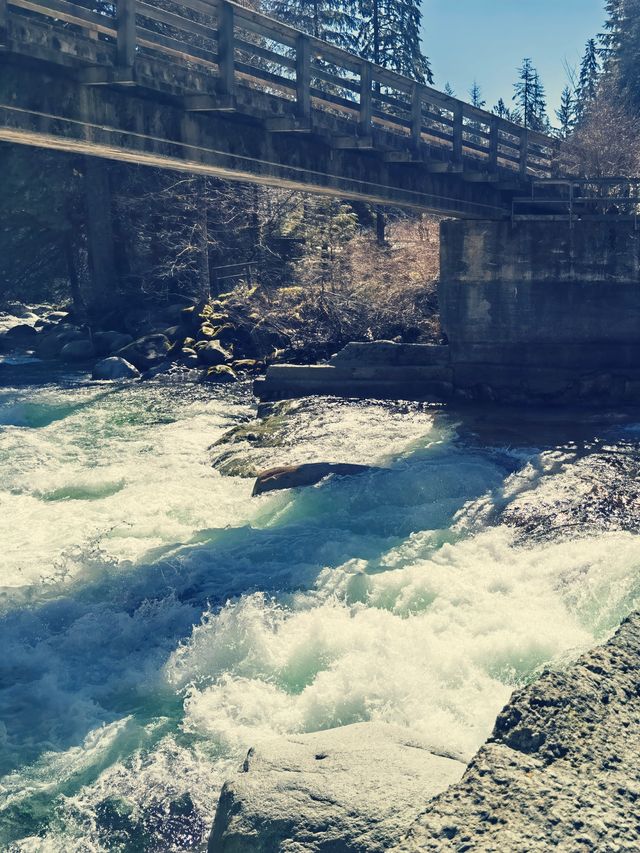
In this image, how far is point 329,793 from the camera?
4836 mm

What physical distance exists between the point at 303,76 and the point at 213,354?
12.9m

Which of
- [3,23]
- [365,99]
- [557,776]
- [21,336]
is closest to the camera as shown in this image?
[557,776]

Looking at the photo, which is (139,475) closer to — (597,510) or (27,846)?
(597,510)

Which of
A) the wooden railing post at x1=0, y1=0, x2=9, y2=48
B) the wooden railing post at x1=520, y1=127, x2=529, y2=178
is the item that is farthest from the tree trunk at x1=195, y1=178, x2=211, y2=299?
the wooden railing post at x1=0, y1=0, x2=9, y2=48

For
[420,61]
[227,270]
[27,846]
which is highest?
[420,61]

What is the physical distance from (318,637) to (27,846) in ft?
10.7

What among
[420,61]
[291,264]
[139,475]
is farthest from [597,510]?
[420,61]

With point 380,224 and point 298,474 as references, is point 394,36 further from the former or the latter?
point 298,474

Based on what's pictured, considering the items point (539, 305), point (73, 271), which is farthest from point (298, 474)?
point (73, 271)

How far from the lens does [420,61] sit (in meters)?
55.7

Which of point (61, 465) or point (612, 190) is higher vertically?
point (612, 190)

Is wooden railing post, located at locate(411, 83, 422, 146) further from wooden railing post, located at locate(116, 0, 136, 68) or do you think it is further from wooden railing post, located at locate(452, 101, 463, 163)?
wooden railing post, located at locate(116, 0, 136, 68)

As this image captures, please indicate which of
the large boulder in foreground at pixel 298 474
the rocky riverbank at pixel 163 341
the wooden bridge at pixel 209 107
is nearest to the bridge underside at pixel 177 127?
the wooden bridge at pixel 209 107

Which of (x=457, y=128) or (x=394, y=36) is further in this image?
(x=394, y=36)
